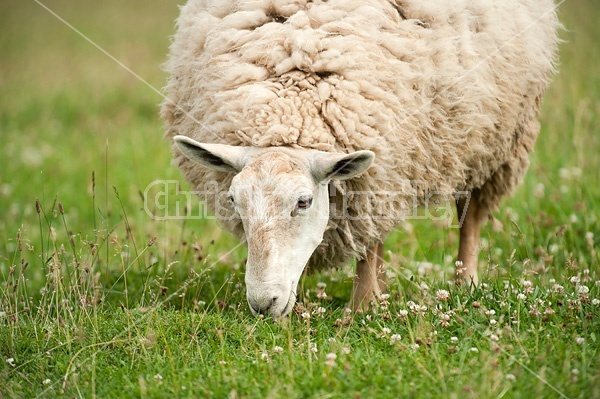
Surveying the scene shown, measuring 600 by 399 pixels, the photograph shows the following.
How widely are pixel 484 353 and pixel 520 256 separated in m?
2.39

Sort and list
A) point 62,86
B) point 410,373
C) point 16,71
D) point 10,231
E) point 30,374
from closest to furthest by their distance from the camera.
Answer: point 410,373 < point 30,374 < point 10,231 < point 62,86 < point 16,71

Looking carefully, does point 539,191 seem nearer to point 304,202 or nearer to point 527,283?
point 527,283

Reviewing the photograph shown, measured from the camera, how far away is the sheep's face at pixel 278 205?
3.60 metres

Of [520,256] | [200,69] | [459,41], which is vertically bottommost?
[520,256]

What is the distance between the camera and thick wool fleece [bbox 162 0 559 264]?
396cm

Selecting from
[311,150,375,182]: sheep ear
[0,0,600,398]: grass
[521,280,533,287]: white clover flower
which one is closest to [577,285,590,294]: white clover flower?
[0,0,600,398]: grass

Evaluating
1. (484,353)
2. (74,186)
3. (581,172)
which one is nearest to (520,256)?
(581,172)

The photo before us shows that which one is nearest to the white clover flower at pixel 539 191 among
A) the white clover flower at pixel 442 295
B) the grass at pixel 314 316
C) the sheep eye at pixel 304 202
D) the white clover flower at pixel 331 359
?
the grass at pixel 314 316

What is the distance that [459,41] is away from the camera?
4.46 meters

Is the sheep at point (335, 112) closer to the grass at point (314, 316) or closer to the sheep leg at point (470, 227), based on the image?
the grass at point (314, 316)

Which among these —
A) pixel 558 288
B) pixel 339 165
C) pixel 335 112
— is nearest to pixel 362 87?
pixel 335 112

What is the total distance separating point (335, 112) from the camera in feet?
12.9

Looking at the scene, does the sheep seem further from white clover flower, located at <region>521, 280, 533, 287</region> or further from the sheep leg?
the sheep leg

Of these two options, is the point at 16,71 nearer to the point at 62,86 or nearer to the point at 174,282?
the point at 62,86
